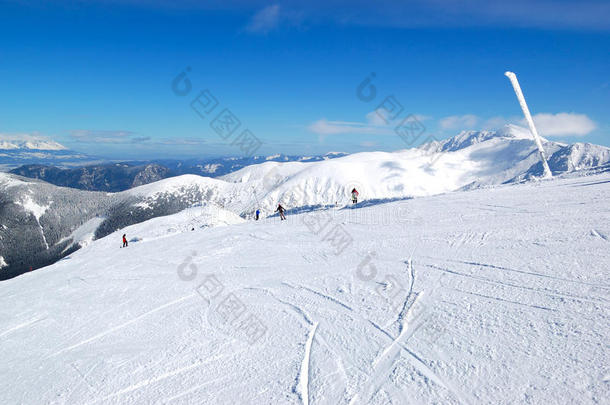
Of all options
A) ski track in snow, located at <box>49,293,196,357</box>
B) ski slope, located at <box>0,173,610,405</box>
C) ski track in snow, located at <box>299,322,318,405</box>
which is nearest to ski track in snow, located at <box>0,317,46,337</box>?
ski slope, located at <box>0,173,610,405</box>

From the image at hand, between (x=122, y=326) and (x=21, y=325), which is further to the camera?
(x=21, y=325)

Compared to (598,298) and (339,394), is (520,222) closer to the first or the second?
(598,298)

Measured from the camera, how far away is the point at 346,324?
26.7ft

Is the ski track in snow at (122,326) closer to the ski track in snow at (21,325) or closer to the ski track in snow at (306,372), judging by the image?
the ski track in snow at (21,325)

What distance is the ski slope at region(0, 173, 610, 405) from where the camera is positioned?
5863 mm

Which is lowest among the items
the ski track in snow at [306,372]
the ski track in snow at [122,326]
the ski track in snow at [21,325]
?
Answer: the ski track in snow at [21,325]

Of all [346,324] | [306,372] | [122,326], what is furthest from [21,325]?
[346,324]

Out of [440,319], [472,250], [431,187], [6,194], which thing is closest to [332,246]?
[472,250]

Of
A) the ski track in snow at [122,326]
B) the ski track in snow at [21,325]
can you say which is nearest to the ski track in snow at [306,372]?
the ski track in snow at [122,326]

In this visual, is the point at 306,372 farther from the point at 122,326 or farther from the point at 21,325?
the point at 21,325

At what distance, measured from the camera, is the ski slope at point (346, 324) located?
5.86 meters

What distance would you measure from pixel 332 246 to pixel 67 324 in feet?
37.5

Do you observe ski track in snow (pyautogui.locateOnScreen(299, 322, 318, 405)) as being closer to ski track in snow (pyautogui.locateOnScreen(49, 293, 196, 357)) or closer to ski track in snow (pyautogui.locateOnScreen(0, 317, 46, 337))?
ski track in snow (pyautogui.locateOnScreen(49, 293, 196, 357))

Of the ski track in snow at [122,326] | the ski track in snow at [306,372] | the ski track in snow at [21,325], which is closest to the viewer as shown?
the ski track in snow at [306,372]
